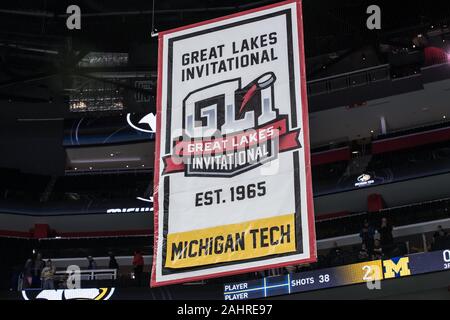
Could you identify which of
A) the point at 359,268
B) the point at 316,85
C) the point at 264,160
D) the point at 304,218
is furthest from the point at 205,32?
the point at 316,85

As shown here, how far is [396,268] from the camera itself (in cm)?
1800

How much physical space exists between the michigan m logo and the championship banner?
1023cm

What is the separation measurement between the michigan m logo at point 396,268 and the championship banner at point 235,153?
10225mm

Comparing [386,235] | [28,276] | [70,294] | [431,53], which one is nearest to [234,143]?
[386,235]

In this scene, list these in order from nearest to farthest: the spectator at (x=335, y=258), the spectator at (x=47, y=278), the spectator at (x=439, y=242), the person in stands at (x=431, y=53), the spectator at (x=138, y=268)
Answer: the spectator at (x=439, y=242)
the spectator at (x=335, y=258)
the spectator at (x=47, y=278)
the spectator at (x=138, y=268)
the person in stands at (x=431, y=53)

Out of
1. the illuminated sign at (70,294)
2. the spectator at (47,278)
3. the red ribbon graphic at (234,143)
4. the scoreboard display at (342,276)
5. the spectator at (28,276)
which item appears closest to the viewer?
the red ribbon graphic at (234,143)

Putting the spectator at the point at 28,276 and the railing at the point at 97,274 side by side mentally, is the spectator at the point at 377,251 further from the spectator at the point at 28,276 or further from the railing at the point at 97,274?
the spectator at the point at 28,276

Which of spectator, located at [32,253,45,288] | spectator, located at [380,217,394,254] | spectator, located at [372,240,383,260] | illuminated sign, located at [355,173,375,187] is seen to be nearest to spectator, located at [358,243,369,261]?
spectator, located at [372,240,383,260]

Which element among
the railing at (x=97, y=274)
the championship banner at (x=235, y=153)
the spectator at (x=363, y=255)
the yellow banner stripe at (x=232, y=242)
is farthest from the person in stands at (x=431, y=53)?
the yellow banner stripe at (x=232, y=242)

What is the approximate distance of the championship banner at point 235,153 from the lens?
796 cm

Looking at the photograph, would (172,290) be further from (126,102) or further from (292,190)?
(292,190)

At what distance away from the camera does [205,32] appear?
A: 9.52 metres
